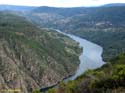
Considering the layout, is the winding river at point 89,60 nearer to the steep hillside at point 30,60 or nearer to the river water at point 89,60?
the river water at point 89,60

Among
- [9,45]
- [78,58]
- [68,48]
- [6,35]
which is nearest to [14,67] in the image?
[9,45]

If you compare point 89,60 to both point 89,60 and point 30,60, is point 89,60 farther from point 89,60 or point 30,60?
point 30,60

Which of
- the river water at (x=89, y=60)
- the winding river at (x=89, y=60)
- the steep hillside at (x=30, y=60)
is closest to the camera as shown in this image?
the steep hillside at (x=30, y=60)

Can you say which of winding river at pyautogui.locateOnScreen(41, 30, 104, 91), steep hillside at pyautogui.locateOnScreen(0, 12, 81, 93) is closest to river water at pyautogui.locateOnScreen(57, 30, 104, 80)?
winding river at pyautogui.locateOnScreen(41, 30, 104, 91)

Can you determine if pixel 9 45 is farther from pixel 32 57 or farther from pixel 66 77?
pixel 66 77

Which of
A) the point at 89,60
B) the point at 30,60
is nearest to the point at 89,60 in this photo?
the point at 89,60

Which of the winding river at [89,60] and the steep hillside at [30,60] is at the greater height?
the steep hillside at [30,60]

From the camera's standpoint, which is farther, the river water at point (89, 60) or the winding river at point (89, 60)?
the river water at point (89, 60)

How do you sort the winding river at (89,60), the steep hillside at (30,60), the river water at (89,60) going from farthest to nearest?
the river water at (89,60) < the winding river at (89,60) < the steep hillside at (30,60)

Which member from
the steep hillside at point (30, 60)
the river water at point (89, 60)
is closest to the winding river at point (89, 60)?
the river water at point (89, 60)
